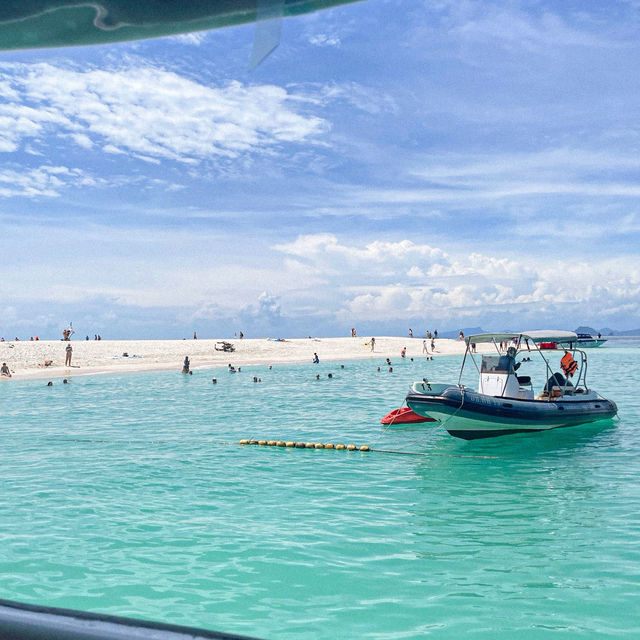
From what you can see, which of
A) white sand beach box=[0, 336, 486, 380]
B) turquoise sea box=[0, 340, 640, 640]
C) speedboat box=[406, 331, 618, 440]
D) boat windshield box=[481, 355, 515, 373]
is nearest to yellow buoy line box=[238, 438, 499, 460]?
turquoise sea box=[0, 340, 640, 640]

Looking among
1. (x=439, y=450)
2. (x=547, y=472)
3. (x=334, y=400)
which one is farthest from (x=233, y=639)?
(x=334, y=400)

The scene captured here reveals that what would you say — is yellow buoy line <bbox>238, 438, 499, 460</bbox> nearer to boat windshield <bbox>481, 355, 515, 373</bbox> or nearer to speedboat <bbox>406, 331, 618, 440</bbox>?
speedboat <bbox>406, 331, 618, 440</bbox>

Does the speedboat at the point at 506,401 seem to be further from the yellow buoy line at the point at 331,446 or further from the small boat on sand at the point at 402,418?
the small boat on sand at the point at 402,418

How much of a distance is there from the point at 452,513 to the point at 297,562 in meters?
3.70

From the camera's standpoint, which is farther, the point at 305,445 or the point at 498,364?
the point at 498,364

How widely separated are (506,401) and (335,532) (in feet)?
31.7

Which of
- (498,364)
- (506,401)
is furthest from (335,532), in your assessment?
(498,364)

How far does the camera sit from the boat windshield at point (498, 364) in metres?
18.9

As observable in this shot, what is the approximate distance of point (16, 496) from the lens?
1291 centimetres

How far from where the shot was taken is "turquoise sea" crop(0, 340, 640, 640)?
297 inches

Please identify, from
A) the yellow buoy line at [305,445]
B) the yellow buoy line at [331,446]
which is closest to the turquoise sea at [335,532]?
the yellow buoy line at [331,446]

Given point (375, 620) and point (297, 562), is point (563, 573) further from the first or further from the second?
point (297, 562)

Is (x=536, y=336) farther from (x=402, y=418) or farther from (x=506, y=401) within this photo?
(x=402, y=418)

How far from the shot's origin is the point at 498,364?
19.2 meters
